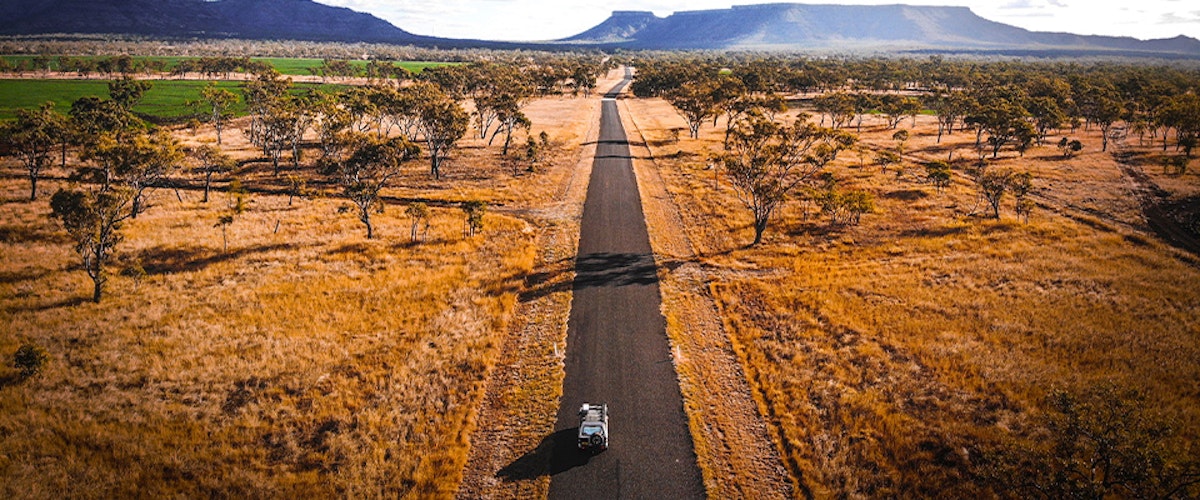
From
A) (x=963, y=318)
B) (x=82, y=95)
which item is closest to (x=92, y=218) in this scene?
(x=963, y=318)

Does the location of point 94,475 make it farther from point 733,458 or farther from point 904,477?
point 904,477

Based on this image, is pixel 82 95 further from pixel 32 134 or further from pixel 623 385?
pixel 623 385

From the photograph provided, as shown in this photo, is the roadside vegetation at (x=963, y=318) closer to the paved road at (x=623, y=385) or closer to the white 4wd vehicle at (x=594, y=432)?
the paved road at (x=623, y=385)

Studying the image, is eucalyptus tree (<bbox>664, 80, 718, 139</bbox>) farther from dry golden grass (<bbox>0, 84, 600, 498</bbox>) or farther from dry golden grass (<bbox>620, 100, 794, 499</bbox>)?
dry golden grass (<bbox>620, 100, 794, 499</bbox>)

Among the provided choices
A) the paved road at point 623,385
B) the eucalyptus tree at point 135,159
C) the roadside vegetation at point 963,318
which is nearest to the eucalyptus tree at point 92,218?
the eucalyptus tree at point 135,159

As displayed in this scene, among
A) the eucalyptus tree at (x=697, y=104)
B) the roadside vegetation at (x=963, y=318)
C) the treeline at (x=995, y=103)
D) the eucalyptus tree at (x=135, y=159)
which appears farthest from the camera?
the eucalyptus tree at (x=697, y=104)

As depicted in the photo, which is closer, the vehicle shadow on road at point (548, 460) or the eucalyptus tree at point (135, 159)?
the vehicle shadow on road at point (548, 460)

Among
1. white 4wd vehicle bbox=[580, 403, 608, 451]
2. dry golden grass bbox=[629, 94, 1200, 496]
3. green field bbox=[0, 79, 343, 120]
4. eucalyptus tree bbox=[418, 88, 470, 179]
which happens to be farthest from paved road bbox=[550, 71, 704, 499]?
green field bbox=[0, 79, 343, 120]
